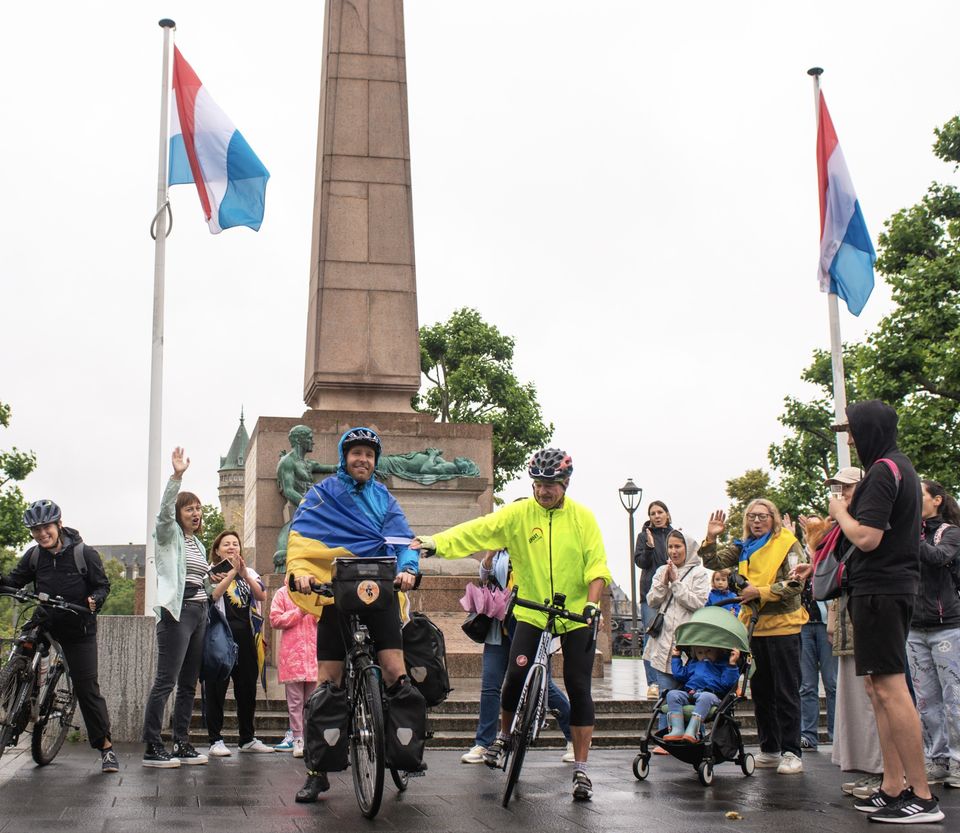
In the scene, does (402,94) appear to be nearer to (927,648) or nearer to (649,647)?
(649,647)

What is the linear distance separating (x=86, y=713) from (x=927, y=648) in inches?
206

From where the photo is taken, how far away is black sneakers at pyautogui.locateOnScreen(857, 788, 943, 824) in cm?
596

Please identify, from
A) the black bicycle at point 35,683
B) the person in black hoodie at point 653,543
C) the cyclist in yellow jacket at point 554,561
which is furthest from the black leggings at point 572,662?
the person in black hoodie at point 653,543

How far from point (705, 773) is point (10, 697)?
4346mm

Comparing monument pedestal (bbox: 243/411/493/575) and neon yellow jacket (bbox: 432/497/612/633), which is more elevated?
monument pedestal (bbox: 243/411/493/575)

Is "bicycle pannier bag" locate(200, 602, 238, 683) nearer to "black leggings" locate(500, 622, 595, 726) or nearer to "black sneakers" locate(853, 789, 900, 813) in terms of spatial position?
"black leggings" locate(500, 622, 595, 726)

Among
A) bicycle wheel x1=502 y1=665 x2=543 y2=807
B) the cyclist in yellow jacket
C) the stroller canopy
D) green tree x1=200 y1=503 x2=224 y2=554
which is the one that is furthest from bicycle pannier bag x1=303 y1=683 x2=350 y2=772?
green tree x1=200 y1=503 x2=224 y2=554

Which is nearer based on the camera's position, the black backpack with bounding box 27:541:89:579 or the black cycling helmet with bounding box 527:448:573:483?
the black cycling helmet with bounding box 527:448:573:483

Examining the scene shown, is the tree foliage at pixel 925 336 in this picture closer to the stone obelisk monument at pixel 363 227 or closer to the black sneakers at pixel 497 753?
the stone obelisk monument at pixel 363 227

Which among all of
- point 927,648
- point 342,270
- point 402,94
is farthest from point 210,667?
point 402,94

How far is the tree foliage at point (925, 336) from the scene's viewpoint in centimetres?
2622

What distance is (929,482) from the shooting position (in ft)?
25.5

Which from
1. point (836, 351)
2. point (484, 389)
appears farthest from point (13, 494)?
point (836, 351)

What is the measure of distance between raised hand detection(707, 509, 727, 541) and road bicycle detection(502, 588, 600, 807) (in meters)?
1.85
